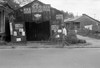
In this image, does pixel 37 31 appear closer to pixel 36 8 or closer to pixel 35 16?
pixel 35 16

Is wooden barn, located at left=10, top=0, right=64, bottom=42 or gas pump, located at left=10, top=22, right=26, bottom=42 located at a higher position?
wooden barn, located at left=10, top=0, right=64, bottom=42

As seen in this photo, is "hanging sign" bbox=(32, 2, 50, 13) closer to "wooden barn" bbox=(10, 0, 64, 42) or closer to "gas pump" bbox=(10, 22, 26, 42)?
"wooden barn" bbox=(10, 0, 64, 42)

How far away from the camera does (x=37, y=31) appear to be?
2117 centimetres

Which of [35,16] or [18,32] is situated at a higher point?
[35,16]

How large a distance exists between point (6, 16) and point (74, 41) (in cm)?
871

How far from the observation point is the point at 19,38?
702 inches

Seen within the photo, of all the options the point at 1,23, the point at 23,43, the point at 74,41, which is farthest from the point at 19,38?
the point at 74,41

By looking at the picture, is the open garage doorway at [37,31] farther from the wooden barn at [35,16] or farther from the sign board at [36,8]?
the sign board at [36,8]

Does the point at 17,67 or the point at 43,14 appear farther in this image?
the point at 43,14

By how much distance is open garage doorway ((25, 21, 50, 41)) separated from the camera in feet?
68.7

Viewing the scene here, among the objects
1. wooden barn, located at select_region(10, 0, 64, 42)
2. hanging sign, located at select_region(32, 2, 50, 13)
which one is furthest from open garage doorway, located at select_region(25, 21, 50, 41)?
hanging sign, located at select_region(32, 2, 50, 13)

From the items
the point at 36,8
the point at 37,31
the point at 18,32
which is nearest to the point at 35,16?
the point at 36,8

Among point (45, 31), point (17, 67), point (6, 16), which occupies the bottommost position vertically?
point (17, 67)

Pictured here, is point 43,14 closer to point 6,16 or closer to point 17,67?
point 6,16
